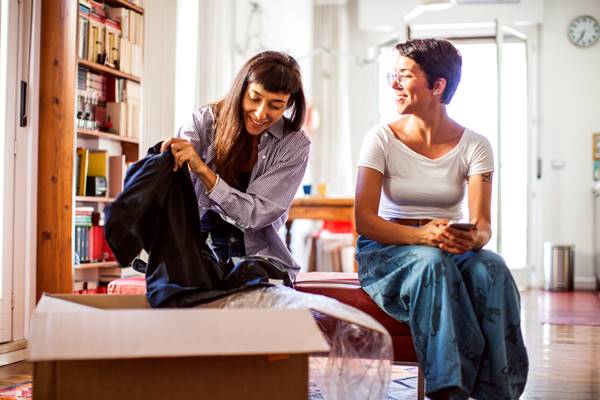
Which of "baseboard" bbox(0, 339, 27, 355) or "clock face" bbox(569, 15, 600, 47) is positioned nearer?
"baseboard" bbox(0, 339, 27, 355)

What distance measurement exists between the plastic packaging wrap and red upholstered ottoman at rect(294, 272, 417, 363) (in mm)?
362

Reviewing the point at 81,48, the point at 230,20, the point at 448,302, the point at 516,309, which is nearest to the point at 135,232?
the point at 448,302

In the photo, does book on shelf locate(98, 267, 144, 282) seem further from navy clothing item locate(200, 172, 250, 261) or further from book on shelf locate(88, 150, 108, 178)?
navy clothing item locate(200, 172, 250, 261)

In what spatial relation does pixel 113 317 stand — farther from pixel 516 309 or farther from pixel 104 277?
pixel 104 277

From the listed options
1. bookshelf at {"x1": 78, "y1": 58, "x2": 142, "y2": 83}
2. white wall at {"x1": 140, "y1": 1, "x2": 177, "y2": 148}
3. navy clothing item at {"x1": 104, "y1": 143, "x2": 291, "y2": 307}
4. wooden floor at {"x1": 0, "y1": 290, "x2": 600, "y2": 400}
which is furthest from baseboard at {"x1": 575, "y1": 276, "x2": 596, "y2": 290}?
navy clothing item at {"x1": 104, "y1": 143, "x2": 291, "y2": 307}

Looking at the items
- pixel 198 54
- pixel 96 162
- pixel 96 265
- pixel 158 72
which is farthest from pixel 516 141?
pixel 96 265

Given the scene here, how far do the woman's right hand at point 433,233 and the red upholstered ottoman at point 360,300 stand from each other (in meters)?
0.22

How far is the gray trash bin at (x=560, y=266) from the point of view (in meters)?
6.93

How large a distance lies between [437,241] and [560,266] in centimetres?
534

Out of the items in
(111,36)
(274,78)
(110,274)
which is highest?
(111,36)

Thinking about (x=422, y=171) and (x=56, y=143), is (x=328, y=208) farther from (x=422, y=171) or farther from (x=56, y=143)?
(x=422, y=171)

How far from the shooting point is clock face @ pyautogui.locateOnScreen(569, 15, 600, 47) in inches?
285

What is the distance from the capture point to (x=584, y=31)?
286 inches

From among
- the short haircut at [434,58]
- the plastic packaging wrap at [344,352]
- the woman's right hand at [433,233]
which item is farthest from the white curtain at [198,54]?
the plastic packaging wrap at [344,352]
